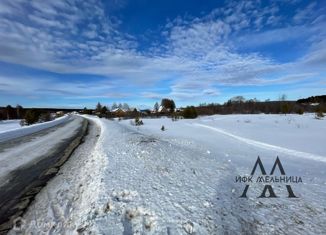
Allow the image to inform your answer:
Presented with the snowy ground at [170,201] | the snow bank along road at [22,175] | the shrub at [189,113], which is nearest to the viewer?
the snowy ground at [170,201]

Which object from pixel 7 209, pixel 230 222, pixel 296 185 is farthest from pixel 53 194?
pixel 296 185

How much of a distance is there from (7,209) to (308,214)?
533 cm

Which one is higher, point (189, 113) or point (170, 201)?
point (189, 113)

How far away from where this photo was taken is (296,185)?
5.90 m

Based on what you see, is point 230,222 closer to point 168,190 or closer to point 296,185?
point 168,190
